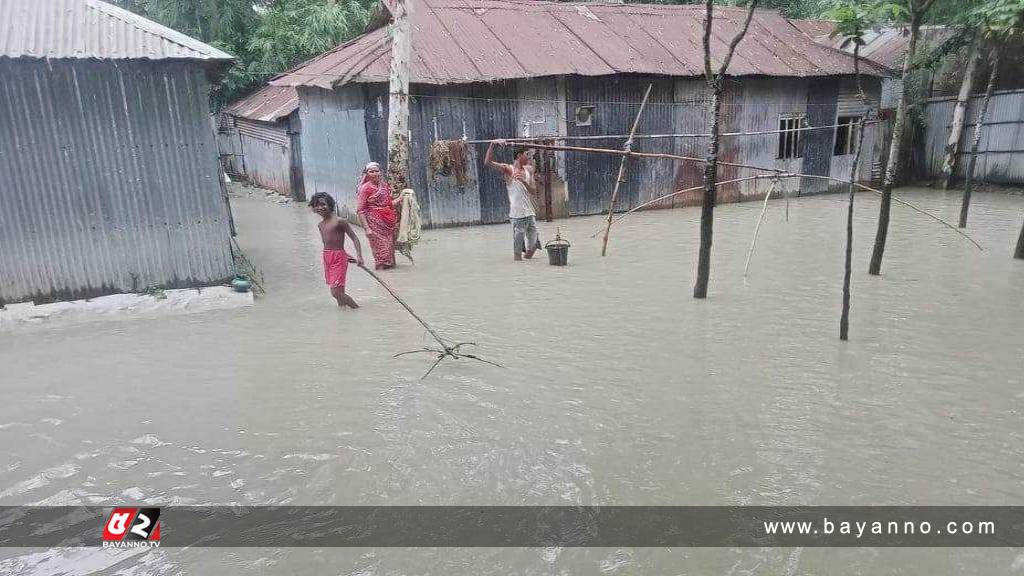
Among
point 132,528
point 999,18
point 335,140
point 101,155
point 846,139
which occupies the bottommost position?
point 132,528

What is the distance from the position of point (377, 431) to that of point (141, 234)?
4498mm

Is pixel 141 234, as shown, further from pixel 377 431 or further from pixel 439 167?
pixel 439 167

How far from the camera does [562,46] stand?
1421cm

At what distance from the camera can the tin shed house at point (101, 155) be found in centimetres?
665

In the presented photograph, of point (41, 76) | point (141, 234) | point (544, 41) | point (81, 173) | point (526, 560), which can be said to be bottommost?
point (526, 560)

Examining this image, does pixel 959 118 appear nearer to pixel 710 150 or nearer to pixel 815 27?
pixel 815 27

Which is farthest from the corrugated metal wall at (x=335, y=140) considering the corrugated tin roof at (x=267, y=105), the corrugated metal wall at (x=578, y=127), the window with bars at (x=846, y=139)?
the window with bars at (x=846, y=139)

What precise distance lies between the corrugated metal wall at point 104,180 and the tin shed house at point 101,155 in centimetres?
1

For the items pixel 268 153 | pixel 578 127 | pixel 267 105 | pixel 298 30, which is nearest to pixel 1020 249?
pixel 578 127

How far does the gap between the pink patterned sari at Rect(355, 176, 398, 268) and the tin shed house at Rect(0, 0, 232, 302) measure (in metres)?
2.20

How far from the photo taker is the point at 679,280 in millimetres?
8578

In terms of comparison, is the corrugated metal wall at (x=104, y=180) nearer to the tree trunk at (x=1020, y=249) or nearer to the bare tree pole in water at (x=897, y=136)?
the bare tree pole in water at (x=897, y=136)

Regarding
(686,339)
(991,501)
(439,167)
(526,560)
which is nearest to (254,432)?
(526,560)

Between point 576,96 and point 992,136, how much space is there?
11197mm
